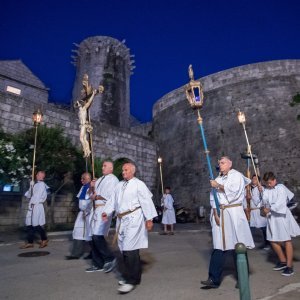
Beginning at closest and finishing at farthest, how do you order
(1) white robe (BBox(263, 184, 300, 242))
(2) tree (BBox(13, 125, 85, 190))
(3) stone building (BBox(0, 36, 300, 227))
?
(1) white robe (BBox(263, 184, 300, 242)), (2) tree (BBox(13, 125, 85, 190)), (3) stone building (BBox(0, 36, 300, 227))

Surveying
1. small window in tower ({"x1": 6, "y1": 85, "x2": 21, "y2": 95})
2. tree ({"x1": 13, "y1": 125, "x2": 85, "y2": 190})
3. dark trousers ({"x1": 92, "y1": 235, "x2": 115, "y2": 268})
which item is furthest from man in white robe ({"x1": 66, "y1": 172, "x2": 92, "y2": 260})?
small window in tower ({"x1": 6, "y1": 85, "x2": 21, "y2": 95})

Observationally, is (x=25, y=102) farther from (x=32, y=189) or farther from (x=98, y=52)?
(x=98, y=52)

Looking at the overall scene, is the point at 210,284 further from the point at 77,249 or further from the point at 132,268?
the point at 77,249

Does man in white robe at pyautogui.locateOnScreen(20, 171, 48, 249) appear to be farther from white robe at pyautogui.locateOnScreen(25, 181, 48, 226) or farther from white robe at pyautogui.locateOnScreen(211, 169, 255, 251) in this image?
white robe at pyautogui.locateOnScreen(211, 169, 255, 251)

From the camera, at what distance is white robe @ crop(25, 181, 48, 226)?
7.28 m

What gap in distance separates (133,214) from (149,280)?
1.00 m

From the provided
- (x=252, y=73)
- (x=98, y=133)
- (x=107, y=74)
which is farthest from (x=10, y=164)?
(x=107, y=74)

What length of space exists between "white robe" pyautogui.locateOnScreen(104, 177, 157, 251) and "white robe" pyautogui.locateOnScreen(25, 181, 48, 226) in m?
3.68

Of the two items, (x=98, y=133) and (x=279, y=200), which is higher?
(x=98, y=133)

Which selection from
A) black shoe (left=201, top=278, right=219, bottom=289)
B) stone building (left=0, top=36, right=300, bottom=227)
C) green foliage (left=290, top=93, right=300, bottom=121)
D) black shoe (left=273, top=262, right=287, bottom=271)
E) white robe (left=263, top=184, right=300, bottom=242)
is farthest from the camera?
green foliage (left=290, top=93, right=300, bottom=121)

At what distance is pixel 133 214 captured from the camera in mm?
4188

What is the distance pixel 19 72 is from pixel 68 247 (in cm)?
2001

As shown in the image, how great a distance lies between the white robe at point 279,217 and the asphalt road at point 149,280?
59cm

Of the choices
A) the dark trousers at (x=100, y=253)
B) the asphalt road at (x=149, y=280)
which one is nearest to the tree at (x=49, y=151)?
the asphalt road at (x=149, y=280)
